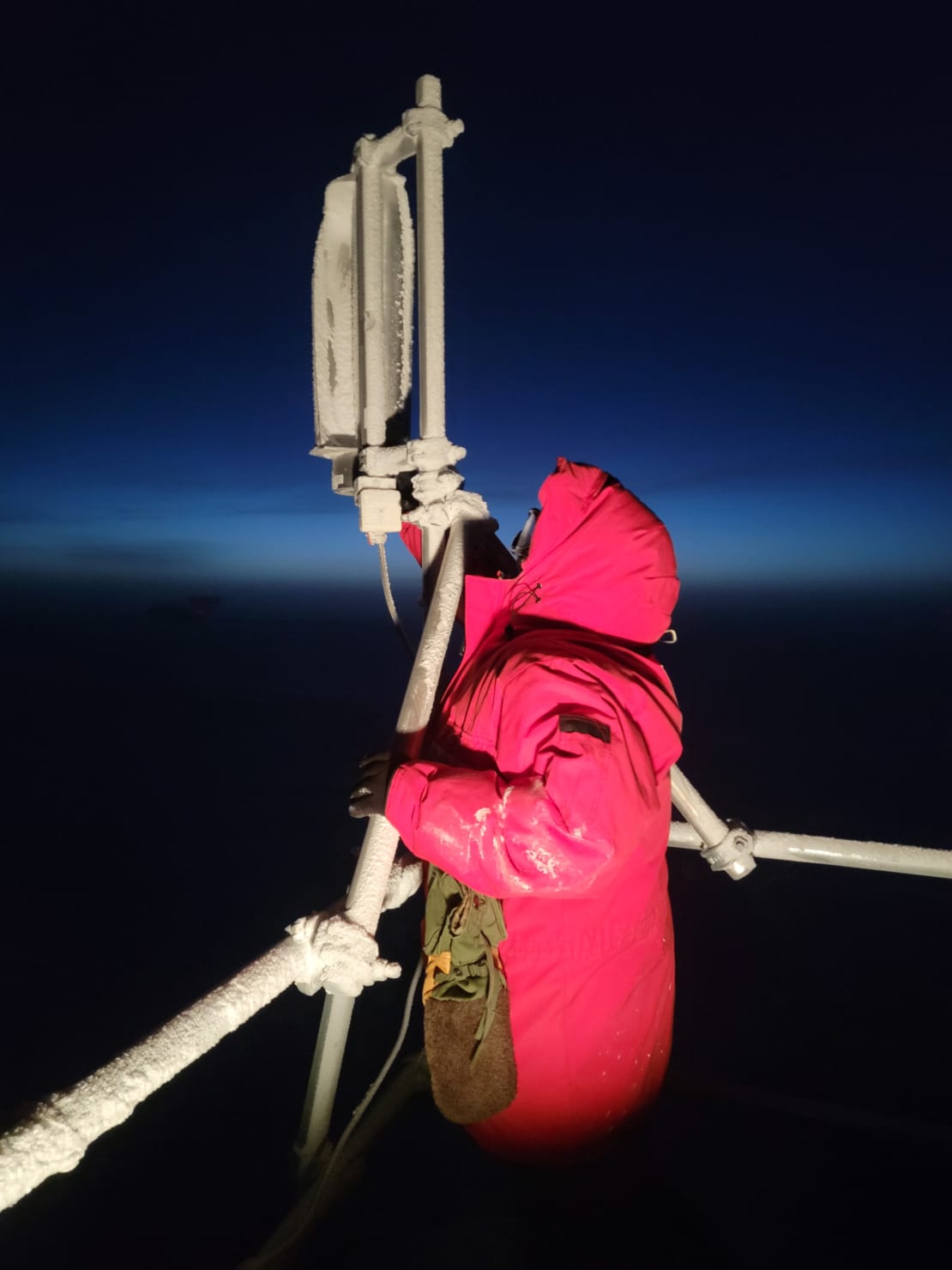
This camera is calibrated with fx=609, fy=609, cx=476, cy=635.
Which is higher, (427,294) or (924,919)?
(427,294)

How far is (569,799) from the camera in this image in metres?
1.46

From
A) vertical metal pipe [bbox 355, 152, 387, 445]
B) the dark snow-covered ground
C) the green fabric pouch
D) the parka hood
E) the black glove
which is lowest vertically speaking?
the dark snow-covered ground

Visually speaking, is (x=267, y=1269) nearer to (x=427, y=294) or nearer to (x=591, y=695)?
(x=591, y=695)

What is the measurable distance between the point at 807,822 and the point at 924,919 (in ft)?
21.2

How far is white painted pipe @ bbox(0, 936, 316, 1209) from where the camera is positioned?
1.11 meters

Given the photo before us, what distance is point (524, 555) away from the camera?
2.20 metres

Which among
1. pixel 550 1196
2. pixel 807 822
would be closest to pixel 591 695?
pixel 550 1196

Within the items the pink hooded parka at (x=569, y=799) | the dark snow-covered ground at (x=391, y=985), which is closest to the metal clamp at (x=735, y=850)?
the pink hooded parka at (x=569, y=799)

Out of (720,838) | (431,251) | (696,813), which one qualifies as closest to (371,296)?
(431,251)

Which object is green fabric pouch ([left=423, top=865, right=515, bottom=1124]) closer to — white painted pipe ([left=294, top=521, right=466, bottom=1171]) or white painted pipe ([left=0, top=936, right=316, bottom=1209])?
white painted pipe ([left=294, top=521, right=466, bottom=1171])

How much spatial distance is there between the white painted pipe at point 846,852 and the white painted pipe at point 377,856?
134 cm

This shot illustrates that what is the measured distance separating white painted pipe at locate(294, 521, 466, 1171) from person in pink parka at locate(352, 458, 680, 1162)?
0.33ft

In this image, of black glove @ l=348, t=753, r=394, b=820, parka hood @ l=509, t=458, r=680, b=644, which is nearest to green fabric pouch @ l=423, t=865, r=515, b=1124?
black glove @ l=348, t=753, r=394, b=820

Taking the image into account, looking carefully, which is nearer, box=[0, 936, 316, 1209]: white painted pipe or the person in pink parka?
box=[0, 936, 316, 1209]: white painted pipe
